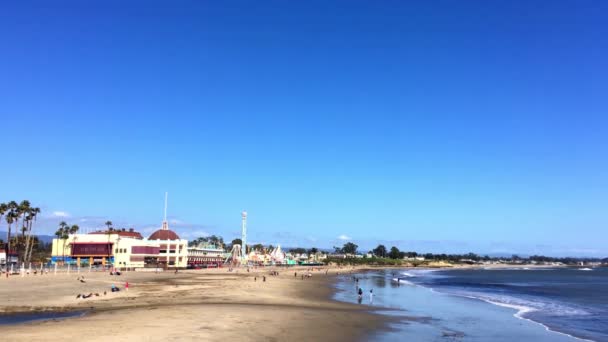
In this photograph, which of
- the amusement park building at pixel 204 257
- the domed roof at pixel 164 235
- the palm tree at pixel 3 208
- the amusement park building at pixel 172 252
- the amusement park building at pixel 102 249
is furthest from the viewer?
the amusement park building at pixel 204 257

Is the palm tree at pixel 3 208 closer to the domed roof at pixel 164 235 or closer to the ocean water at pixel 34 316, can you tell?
the domed roof at pixel 164 235

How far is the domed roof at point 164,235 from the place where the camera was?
13675 centimetres

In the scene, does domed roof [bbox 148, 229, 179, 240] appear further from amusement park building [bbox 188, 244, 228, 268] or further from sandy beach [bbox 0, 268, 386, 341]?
sandy beach [bbox 0, 268, 386, 341]

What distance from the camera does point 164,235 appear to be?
451 ft

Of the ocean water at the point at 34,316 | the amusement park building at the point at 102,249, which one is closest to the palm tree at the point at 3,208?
the amusement park building at the point at 102,249

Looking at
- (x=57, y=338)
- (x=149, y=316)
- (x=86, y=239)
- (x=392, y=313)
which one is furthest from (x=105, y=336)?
(x=86, y=239)

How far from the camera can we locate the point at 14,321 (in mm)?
30906

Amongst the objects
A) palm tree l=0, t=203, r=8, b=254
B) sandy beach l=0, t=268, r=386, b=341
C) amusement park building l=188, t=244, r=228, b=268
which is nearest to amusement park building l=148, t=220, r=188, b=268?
amusement park building l=188, t=244, r=228, b=268

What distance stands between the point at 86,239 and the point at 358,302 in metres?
105

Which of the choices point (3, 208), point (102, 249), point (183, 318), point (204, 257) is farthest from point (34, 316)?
point (204, 257)

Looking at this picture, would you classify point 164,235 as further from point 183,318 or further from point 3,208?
point 183,318

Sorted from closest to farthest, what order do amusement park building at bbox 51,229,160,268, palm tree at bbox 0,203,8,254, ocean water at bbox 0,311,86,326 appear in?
ocean water at bbox 0,311,86,326, palm tree at bbox 0,203,8,254, amusement park building at bbox 51,229,160,268

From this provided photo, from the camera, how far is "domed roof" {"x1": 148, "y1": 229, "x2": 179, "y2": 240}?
137m

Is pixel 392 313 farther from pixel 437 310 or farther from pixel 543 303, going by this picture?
pixel 543 303
